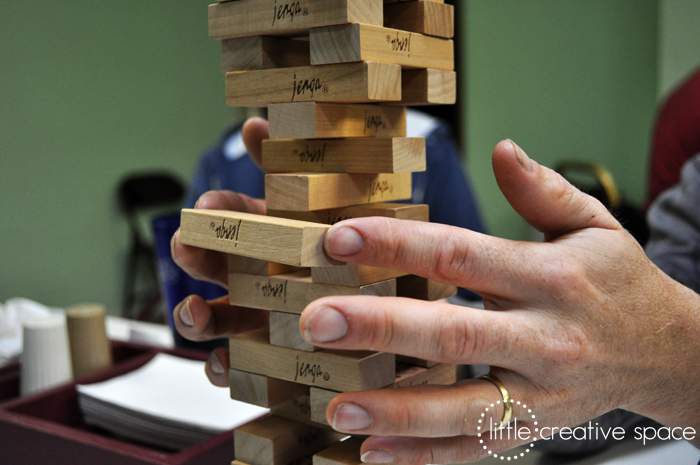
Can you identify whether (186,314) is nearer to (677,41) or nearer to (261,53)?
(261,53)

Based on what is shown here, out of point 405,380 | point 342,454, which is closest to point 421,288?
point 405,380

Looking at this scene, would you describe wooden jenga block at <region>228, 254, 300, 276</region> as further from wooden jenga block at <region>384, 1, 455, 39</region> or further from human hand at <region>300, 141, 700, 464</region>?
wooden jenga block at <region>384, 1, 455, 39</region>

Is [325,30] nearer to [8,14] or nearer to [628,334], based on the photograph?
[628,334]

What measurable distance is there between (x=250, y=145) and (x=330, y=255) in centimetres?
38

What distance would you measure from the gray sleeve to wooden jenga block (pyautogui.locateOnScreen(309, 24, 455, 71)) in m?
0.84

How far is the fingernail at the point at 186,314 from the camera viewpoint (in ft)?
2.64

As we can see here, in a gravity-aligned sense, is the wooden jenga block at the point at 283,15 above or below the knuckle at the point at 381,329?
above

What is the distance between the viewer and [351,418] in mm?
584

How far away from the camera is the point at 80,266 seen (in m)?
4.45

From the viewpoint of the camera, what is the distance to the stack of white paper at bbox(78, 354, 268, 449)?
1.00m

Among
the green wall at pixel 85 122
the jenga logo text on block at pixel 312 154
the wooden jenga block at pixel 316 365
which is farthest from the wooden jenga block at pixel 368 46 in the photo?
the green wall at pixel 85 122

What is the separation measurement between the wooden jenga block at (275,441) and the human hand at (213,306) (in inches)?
3.5

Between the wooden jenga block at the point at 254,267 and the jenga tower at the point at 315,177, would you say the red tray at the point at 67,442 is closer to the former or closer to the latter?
the jenga tower at the point at 315,177

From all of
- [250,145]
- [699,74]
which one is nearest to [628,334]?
[250,145]
